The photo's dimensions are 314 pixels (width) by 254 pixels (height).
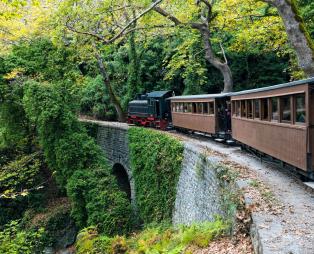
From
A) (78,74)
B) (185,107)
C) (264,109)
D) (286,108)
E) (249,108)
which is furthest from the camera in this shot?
(78,74)

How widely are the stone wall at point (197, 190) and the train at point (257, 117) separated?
191 centimetres

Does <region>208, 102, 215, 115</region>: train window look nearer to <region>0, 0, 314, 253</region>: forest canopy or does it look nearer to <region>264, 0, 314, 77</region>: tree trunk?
<region>0, 0, 314, 253</region>: forest canopy

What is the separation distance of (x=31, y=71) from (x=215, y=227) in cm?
1923

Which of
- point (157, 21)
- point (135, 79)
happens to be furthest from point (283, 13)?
point (135, 79)

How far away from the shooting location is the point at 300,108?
8844 mm

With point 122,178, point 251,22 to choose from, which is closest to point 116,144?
point 122,178

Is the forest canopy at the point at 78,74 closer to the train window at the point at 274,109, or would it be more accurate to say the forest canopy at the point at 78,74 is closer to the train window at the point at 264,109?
the train window at the point at 274,109

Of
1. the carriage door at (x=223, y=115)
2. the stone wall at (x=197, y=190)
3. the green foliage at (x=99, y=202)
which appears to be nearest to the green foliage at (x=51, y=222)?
the green foliage at (x=99, y=202)

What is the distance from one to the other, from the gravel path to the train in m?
0.45

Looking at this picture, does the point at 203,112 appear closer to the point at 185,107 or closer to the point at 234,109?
the point at 185,107

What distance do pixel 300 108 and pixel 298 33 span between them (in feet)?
10.9

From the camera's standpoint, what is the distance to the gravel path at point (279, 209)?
18.1 feet

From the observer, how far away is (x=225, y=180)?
967 cm

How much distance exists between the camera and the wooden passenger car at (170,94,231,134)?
17688mm
